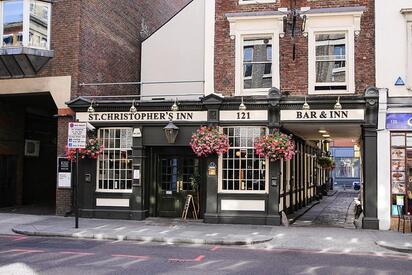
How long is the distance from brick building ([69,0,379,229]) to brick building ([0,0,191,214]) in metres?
1.34

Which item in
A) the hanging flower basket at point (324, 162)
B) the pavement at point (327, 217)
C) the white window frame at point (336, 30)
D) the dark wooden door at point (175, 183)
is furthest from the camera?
the hanging flower basket at point (324, 162)

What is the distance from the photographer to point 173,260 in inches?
410

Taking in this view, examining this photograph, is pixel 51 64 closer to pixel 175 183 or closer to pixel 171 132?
pixel 171 132

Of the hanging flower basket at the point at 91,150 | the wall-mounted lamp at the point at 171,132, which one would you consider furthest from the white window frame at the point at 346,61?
the hanging flower basket at the point at 91,150

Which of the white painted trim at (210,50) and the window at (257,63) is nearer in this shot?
the window at (257,63)

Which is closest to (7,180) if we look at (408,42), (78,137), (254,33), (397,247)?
(78,137)

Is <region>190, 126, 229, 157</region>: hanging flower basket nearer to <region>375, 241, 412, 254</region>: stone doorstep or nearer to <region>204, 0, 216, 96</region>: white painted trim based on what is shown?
<region>204, 0, 216, 96</region>: white painted trim

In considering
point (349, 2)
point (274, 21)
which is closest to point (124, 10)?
point (274, 21)

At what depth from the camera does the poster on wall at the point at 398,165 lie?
50.2ft

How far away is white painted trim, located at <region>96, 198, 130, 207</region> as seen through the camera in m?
17.1

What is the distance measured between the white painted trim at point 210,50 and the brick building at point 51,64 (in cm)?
463

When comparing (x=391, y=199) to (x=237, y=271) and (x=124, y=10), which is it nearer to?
(x=237, y=271)

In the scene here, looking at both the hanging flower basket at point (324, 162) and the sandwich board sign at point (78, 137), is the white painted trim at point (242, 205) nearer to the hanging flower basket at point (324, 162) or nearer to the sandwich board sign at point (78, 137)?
the sandwich board sign at point (78, 137)

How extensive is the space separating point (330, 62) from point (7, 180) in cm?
1402
